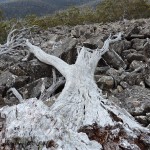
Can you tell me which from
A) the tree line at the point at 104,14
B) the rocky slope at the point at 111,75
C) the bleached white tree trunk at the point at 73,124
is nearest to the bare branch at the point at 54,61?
the rocky slope at the point at 111,75

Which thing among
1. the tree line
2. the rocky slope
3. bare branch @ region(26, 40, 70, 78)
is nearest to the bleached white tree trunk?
the rocky slope

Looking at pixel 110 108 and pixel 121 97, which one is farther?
pixel 121 97

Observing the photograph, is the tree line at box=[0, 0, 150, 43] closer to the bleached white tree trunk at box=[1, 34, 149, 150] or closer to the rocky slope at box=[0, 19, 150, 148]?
the rocky slope at box=[0, 19, 150, 148]

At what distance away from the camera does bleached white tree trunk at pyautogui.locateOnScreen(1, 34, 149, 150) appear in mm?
5098

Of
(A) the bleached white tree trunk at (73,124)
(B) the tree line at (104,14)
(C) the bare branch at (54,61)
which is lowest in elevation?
(A) the bleached white tree trunk at (73,124)

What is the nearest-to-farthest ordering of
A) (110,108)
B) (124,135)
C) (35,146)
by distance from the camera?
(35,146)
(124,135)
(110,108)

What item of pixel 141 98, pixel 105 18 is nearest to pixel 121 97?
pixel 141 98

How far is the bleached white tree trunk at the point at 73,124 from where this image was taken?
16.7ft

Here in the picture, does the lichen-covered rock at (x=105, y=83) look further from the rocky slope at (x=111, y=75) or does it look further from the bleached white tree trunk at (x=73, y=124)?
the bleached white tree trunk at (x=73, y=124)

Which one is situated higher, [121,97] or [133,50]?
[133,50]

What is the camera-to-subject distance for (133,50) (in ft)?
36.4

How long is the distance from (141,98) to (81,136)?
2700 mm

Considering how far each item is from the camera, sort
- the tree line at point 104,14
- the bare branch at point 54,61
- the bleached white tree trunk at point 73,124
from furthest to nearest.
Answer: the tree line at point 104,14
the bare branch at point 54,61
the bleached white tree trunk at point 73,124

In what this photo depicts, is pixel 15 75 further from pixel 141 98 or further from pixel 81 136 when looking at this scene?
pixel 81 136
